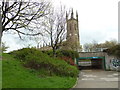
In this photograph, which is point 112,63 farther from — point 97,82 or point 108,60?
point 97,82

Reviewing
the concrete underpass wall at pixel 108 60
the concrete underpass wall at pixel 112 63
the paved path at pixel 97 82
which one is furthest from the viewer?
the concrete underpass wall at pixel 108 60

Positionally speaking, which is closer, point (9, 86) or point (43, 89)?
point (9, 86)

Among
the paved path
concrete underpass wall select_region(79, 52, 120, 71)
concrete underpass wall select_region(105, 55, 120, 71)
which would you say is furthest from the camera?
concrete underpass wall select_region(79, 52, 120, 71)

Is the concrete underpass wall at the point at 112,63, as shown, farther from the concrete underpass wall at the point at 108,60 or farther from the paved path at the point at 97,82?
the paved path at the point at 97,82

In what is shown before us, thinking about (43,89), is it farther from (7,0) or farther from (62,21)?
(62,21)

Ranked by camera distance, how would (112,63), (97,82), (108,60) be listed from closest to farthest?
1. (97,82)
2. (112,63)
3. (108,60)

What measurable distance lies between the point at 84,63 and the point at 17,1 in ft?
105

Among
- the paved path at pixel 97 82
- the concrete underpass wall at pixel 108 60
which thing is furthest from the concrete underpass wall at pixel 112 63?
the paved path at pixel 97 82

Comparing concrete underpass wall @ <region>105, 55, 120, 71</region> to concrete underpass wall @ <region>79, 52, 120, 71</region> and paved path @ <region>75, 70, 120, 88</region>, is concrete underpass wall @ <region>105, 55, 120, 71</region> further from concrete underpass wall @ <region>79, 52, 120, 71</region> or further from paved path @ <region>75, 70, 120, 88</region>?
paved path @ <region>75, 70, 120, 88</region>

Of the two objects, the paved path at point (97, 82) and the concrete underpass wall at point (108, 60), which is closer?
the paved path at point (97, 82)

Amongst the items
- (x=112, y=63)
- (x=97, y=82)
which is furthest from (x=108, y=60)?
(x=97, y=82)

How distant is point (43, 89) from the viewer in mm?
6059

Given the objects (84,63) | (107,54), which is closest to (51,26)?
(107,54)

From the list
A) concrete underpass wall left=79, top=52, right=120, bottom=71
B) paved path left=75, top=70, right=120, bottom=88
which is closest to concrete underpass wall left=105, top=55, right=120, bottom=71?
concrete underpass wall left=79, top=52, right=120, bottom=71
